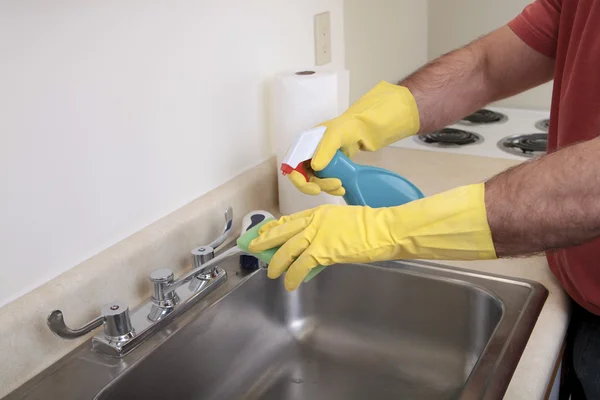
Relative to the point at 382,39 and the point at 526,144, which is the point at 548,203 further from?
the point at 382,39

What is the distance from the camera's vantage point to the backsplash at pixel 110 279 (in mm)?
839

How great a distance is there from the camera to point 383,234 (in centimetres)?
81

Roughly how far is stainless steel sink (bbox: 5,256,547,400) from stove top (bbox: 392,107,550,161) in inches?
25.4

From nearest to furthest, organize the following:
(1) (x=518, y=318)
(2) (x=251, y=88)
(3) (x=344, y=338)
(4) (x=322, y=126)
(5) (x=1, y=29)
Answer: (5) (x=1, y=29) < (1) (x=518, y=318) < (4) (x=322, y=126) < (3) (x=344, y=338) < (2) (x=251, y=88)

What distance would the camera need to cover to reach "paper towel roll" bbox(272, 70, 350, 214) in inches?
47.0

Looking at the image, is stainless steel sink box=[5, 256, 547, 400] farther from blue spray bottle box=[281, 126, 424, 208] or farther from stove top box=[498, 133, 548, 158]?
stove top box=[498, 133, 548, 158]

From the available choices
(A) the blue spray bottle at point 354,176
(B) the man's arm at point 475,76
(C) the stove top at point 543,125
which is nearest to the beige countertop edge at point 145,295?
(A) the blue spray bottle at point 354,176

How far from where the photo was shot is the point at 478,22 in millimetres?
2189

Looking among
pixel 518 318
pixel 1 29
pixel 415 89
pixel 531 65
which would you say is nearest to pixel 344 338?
pixel 518 318

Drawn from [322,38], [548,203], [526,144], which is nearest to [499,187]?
[548,203]

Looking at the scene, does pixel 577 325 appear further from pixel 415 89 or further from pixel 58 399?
pixel 58 399

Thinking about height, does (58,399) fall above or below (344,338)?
above

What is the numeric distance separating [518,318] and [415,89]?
1.47ft

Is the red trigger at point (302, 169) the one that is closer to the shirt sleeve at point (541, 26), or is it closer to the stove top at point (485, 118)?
the shirt sleeve at point (541, 26)
